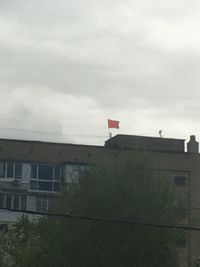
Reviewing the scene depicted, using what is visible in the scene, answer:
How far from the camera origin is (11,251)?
52.4 metres

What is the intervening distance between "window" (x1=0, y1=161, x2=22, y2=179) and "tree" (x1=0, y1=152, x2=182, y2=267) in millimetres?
36781

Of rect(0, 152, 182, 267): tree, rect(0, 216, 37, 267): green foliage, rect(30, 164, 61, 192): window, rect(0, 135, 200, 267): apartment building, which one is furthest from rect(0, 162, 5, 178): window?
rect(0, 152, 182, 267): tree

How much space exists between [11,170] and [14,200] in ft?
10.4

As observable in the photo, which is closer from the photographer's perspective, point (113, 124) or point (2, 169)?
point (2, 169)

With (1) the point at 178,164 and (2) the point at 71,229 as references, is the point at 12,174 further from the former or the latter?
(2) the point at 71,229

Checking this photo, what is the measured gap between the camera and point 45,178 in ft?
266

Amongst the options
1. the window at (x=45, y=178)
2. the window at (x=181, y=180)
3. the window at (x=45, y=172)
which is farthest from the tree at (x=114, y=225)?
the window at (x=181, y=180)

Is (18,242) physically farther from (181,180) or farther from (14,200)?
(181,180)

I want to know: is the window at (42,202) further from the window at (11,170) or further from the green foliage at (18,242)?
the green foliage at (18,242)

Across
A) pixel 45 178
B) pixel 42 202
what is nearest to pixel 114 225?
pixel 42 202

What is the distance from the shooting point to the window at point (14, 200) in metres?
78.4

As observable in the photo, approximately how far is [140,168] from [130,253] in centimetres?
515

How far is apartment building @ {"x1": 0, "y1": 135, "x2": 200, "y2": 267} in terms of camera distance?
259 feet

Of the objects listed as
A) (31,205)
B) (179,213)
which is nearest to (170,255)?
(179,213)
